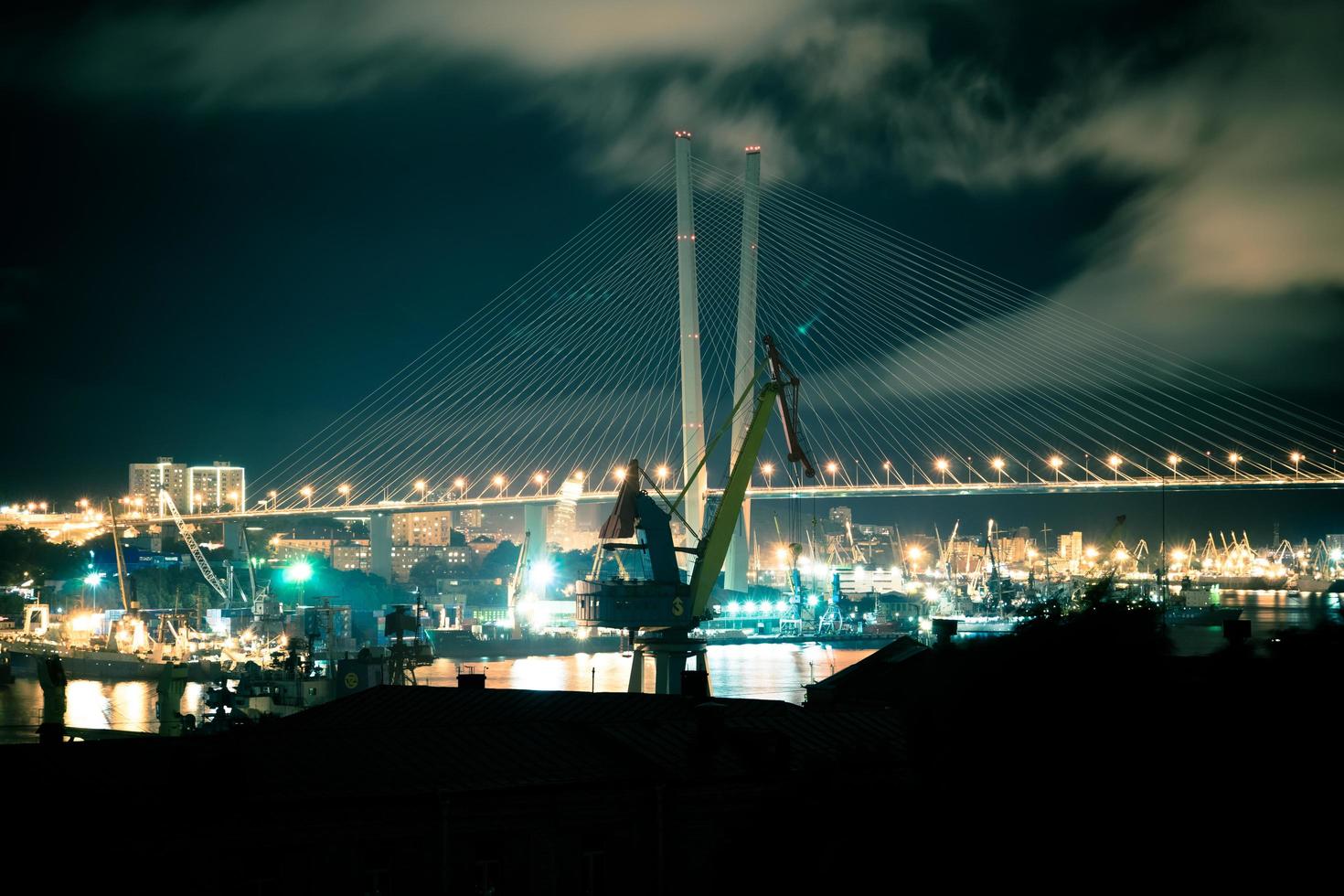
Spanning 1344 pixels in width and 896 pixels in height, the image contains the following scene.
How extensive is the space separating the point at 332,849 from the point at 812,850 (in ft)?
8.62

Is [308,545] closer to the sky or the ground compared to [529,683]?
closer to the sky

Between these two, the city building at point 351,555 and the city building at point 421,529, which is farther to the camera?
the city building at point 421,529

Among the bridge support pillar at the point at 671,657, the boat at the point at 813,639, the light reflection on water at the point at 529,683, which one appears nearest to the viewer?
the bridge support pillar at the point at 671,657

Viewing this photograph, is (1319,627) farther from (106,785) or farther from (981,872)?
(106,785)

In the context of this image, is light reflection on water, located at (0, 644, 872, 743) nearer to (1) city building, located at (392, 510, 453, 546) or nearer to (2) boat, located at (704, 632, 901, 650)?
(2) boat, located at (704, 632, 901, 650)

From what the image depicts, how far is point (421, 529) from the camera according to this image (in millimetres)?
142500

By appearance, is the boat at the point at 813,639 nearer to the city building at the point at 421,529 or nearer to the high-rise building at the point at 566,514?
the high-rise building at the point at 566,514

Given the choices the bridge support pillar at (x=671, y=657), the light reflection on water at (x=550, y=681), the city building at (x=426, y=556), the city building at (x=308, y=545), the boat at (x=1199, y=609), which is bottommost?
the light reflection on water at (x=550, y=681)

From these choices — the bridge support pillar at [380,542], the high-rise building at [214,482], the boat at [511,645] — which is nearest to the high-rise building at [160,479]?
the high-rise building at [214,482]

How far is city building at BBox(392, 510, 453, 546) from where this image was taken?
139500 mm

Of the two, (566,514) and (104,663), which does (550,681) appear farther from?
(566,514)

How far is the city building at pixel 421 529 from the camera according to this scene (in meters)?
140

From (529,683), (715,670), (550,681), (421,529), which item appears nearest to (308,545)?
(421,529)

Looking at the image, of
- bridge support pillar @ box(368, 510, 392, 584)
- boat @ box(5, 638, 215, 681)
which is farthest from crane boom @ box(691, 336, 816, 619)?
bridge support pillar @ box(368, 510, 392, 584)
